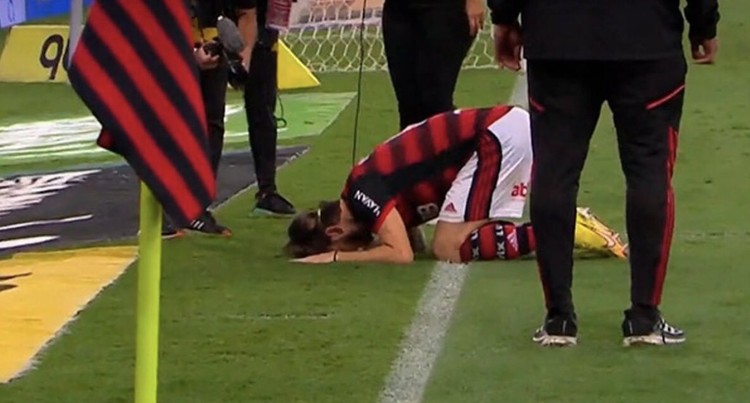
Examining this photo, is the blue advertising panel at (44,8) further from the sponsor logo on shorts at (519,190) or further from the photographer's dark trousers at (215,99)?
the sponsor logo on shorts at (519,190)

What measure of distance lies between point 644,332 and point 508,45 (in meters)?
1.01

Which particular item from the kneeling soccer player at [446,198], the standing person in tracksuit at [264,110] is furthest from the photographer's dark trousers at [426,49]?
the standing person in tracksuit at [264,110]

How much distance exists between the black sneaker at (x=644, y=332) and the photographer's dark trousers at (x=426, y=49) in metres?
2.07

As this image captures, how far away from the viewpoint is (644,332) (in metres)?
5.48

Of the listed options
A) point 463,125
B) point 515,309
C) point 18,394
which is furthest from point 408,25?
point 18,394

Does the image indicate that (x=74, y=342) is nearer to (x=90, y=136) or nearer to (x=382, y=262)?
(x=382, y=262)

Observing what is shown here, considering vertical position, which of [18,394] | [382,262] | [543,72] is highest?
[543,72]

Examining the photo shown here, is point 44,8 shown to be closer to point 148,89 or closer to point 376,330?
point 376,330

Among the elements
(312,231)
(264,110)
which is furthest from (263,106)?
(312,231)

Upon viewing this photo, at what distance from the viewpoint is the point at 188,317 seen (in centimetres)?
615

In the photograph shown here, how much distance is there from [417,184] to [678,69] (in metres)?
2.05

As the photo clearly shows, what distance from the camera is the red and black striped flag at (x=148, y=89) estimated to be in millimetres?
3439

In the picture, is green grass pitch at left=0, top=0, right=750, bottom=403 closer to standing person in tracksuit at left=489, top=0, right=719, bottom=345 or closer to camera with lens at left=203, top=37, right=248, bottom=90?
standing person in tracksuit at left=489, top=0, right=719, bottom=345

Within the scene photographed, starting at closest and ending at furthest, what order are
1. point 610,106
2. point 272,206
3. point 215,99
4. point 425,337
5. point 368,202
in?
point 610,106
point 425,337
point 368,202
point 215,99
point 272,206
